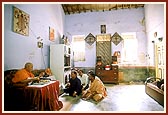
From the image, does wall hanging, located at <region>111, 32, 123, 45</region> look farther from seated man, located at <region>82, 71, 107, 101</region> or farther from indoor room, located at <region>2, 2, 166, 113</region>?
seated man, located at <region>82, 71, 107, 101</region>

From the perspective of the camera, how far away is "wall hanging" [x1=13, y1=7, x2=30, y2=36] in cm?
326

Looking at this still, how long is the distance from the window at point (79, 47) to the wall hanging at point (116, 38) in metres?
1.27

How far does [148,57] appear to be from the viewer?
6.71m

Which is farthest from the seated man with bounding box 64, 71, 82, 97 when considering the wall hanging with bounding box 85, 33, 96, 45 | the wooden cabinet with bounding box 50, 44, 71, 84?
the wall hanging with bounding box 85, 33, 96, 45

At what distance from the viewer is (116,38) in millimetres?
7094

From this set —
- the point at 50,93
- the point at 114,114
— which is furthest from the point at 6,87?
the point at 114,114

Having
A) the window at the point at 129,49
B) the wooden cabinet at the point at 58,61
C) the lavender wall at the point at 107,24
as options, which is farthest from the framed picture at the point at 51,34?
the window at the point at 129,49

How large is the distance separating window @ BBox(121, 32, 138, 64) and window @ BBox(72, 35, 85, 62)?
168 centimetres

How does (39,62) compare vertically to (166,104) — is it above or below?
above

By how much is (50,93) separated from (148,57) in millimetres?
4901

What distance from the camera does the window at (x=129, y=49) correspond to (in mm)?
6934

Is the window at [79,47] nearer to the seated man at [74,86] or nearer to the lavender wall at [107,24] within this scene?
the lavender wall at [107,24]

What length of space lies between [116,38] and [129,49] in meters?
0.70

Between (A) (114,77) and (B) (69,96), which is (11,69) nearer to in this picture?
(B) (69,96)
